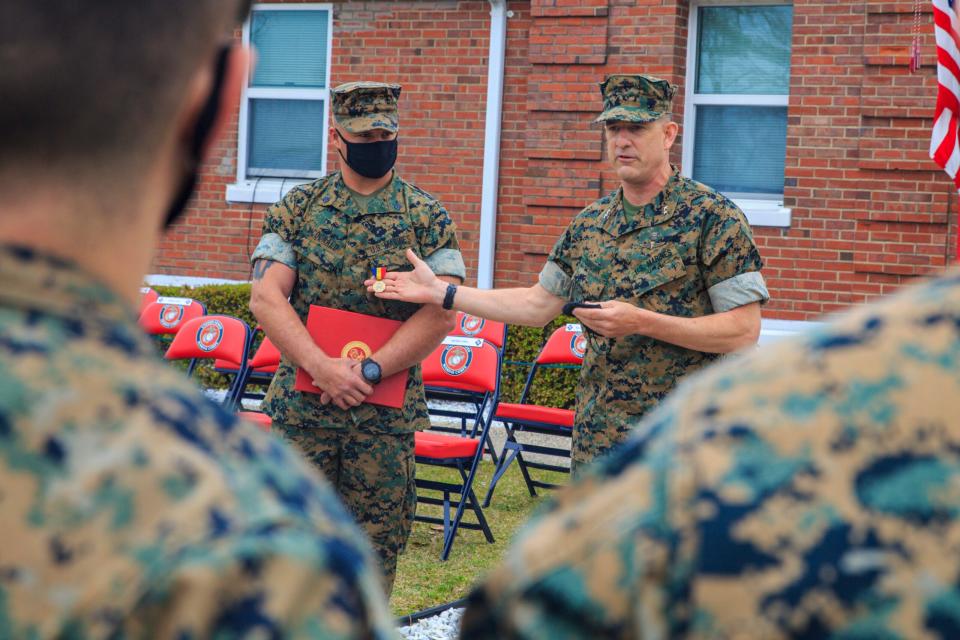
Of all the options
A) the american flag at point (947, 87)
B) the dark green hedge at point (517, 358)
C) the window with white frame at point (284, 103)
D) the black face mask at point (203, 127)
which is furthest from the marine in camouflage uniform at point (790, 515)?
the window with white frame at point (284, 103)

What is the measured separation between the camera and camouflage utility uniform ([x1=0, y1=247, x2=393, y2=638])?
79 cm

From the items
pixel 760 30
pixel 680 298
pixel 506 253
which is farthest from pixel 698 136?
pixel 680 298

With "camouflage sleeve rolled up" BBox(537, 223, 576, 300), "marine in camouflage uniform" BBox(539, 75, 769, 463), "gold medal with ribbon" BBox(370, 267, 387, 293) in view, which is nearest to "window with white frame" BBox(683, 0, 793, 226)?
"camouflage sleeve rolled up" BBox(537, 223, 576, 300)

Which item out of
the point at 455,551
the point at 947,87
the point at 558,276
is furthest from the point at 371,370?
the point at 947,87

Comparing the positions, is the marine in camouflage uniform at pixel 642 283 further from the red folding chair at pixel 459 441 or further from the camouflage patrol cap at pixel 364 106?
the red folding chair at pixel 459 441


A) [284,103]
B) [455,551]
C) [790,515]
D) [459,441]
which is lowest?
[455,551]

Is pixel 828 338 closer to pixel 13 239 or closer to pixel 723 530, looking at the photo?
pixel 723 530

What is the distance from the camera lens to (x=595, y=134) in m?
10.2

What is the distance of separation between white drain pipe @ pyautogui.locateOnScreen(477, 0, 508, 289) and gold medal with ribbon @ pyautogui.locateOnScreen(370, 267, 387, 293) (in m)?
6.24

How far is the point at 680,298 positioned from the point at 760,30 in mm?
6524

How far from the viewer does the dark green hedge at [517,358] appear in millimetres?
9414

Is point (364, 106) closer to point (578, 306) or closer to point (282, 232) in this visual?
point (282, 232)

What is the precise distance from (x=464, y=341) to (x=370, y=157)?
3015mm

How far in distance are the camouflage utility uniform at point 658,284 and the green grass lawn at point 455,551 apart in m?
1.76
